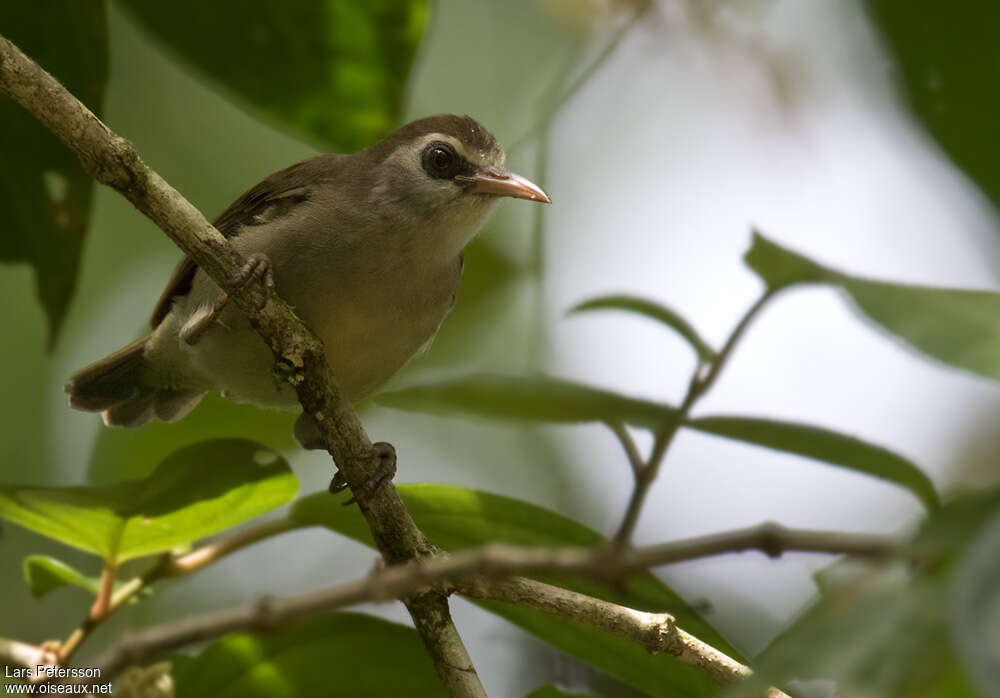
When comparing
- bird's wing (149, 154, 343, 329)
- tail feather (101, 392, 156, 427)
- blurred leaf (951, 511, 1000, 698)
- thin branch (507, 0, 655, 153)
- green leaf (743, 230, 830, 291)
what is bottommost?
blurred leaf (951, 511, 1000, 698)

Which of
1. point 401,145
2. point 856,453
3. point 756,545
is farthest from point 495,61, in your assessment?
point 756,545

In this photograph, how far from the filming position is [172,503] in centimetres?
262

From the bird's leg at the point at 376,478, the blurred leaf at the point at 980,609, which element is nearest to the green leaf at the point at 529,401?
the bird's leg at the point at 376,478

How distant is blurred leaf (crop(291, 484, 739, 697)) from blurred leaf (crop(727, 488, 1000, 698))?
138 centimetres

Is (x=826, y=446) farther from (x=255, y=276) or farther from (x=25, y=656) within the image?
(x=25, y=656)

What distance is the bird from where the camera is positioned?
324 cm

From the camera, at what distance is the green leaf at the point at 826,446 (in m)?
2.44

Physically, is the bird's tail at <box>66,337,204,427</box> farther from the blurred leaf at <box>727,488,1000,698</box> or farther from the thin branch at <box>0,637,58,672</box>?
the blurred leaf at <box>727,488,1000,698</box>

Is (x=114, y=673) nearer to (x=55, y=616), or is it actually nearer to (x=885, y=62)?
(x=885, y=62)

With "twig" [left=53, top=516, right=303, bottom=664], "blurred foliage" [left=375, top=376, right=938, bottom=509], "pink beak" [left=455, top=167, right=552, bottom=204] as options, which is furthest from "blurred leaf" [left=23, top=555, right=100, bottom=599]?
"pink beak" [left=455, top=167, right=552, bottom=204]

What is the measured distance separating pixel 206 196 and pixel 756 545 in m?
4.90

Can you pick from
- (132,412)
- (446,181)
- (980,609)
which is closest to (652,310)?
(446,181)

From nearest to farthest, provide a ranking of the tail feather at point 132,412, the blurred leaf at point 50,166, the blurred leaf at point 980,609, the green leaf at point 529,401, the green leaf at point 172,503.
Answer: the blurred leaf at point 980,609, the green leaf at point 172,503, the green leaf at point 529,401, the blurred leaf at point 50,166, the tail feather at point 132,412

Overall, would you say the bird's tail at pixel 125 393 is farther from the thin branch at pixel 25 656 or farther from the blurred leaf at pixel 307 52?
the thin branch at pixel 25 656
